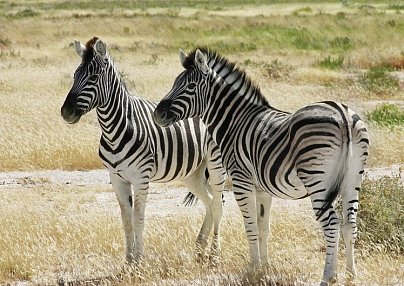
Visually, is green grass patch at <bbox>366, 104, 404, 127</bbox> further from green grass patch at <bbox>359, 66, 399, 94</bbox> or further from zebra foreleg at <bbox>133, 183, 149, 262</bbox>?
zebra foreleg at <bbox>133, 183, 149, 262</bbox>

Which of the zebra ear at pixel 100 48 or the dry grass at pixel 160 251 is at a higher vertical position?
the zebra ear at pixel 100 48

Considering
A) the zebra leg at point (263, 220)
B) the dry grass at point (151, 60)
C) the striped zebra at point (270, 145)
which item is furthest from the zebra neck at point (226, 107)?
the dry grass at point (151, 60)

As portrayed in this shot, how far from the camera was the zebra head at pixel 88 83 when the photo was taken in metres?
7.09

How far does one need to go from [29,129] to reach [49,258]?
7.18 metres

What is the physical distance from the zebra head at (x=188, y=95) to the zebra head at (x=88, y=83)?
688 millimetres

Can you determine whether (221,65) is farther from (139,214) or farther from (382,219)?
(382,219)

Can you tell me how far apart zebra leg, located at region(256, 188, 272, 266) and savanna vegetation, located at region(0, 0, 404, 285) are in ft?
0.64

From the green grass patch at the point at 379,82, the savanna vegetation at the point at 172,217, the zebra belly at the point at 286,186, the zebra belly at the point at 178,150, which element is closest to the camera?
the zebra belly at the point at 286,186

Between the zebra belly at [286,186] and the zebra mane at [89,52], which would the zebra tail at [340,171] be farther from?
the zebra mane at [89,52]

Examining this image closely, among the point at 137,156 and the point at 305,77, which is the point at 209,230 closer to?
the point at 137,156

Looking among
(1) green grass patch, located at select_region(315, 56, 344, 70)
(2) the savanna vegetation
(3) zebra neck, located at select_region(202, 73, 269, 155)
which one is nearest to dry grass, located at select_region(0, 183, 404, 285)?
(2) the savanna vegetation

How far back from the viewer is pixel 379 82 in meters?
20.2

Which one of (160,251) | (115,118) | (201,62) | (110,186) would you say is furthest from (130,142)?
(110,186)

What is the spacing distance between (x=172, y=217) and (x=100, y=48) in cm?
299
